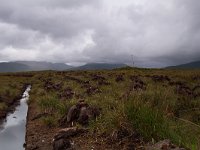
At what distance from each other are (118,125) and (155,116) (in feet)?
4.72

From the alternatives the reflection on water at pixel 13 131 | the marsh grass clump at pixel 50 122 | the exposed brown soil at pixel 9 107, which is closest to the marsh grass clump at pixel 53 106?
the marsh grass clump at pixel 50 122

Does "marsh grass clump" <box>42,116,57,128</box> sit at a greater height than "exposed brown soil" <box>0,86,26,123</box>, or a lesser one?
greater

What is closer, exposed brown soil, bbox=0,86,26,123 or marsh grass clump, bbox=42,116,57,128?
marsh grass clump, bbox=42,116,57,128

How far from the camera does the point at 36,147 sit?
36.3 feet

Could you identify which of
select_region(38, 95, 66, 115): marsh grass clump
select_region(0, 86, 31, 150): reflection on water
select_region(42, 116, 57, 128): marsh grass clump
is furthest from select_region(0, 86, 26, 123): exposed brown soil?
select_region(42, 116, 57, 128): marsh grass clump

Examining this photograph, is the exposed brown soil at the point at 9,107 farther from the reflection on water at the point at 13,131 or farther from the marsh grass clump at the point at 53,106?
the marsh grass clump at the point at 53,106

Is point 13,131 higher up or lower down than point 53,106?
lower down

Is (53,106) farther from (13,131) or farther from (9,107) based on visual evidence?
(9,107)

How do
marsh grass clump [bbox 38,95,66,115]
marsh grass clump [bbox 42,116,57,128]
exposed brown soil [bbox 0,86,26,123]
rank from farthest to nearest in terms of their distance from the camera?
exposed brown soil [bbox 0,86,26,123] → marsh grass clump [bbox 38,95,66,115] → marsh grass clump [bbox 42,116,57,128]

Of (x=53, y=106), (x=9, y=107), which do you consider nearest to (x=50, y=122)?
(x=53, y=106)

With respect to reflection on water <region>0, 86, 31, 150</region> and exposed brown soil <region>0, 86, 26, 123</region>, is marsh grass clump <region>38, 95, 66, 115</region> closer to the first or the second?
reflection on water <region>0, 86, 31, 150</region>

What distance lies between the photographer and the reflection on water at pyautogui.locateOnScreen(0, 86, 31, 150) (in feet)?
44.1

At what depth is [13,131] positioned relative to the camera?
16.2 m

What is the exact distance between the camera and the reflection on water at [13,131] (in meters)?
13.4
